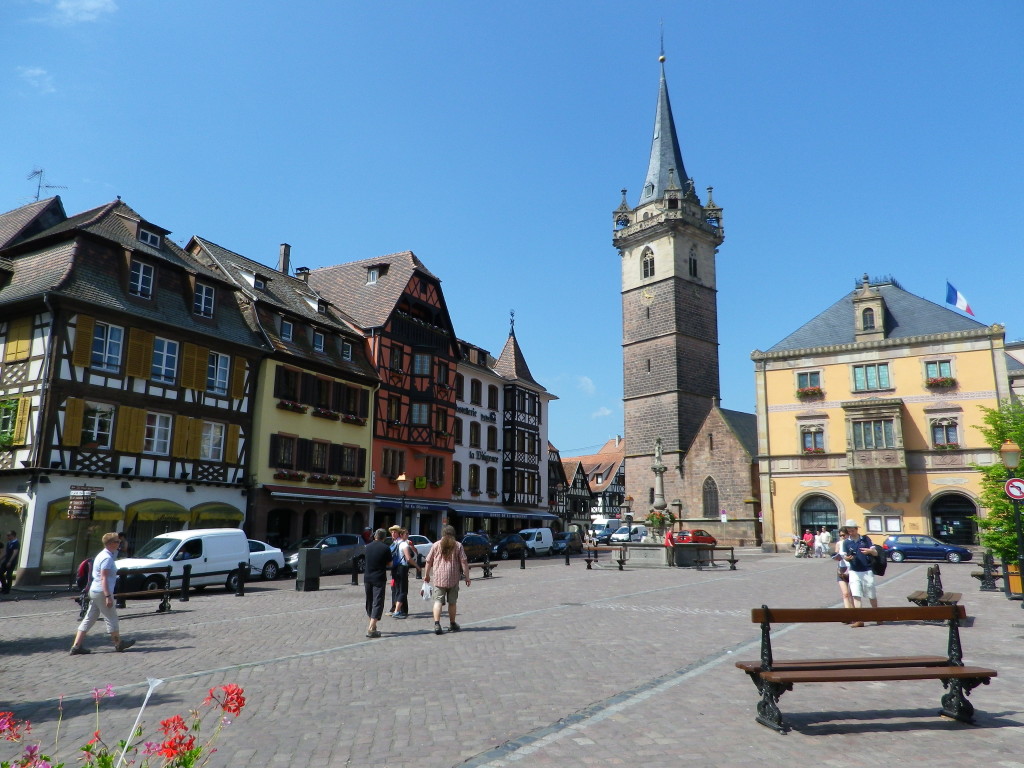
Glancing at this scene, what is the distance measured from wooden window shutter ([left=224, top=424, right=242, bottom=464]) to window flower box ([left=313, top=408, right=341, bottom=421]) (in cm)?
431

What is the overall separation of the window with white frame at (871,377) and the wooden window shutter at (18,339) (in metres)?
42.1

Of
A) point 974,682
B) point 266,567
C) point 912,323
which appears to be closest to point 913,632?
point 974,682

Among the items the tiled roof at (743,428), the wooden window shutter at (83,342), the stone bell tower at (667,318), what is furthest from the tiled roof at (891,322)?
the wooden window shutter at (83,342)

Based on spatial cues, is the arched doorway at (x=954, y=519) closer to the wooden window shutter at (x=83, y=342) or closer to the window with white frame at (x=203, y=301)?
the window with white frame at (x=203, y=301)

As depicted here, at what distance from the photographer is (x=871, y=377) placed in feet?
152

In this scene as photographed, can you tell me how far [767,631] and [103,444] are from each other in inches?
961

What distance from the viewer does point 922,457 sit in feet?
144

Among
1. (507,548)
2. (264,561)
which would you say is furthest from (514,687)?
(507,548)

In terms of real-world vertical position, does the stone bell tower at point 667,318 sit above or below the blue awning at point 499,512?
above

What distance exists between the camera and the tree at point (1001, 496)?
61.9 feet

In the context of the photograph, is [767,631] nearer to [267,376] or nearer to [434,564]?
[434,564]

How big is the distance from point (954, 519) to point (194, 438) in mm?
38964

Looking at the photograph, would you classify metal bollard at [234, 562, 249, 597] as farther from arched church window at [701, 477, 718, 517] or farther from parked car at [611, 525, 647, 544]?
parked car at [611, 525, 647, 544]

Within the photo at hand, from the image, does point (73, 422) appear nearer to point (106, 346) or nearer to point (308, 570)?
point (106, 346)
